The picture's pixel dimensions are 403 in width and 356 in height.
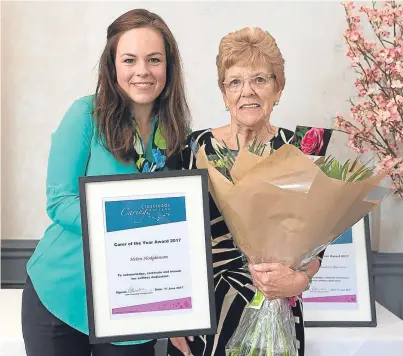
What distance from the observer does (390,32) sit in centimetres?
221

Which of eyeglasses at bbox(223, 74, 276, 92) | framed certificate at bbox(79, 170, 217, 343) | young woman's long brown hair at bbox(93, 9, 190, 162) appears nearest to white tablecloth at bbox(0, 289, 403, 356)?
framed certificate at bbox(79, 170, 217, 343)

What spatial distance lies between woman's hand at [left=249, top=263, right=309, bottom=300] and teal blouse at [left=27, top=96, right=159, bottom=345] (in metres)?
0.43

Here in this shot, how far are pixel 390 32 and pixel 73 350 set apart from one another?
1.67m

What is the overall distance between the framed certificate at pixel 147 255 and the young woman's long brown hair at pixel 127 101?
205 mm

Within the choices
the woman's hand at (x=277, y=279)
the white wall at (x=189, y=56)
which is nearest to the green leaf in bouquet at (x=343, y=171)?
the woman's hand at (x=277, y=279)

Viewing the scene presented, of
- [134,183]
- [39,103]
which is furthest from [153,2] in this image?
[134,183]

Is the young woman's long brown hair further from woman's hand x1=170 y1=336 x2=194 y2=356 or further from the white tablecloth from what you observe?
the white tablecloth

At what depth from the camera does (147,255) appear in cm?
123

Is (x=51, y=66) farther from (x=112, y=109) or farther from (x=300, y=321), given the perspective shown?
(x=300, y=321)

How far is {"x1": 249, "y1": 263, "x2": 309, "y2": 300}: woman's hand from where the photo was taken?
1.18m

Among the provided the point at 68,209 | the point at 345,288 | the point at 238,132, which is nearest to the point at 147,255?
the point at 68,209

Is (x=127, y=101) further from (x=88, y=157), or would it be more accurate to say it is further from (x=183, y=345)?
(x=183, y=345)

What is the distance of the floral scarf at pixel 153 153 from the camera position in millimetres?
1417

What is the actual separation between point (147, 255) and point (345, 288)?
98cm
